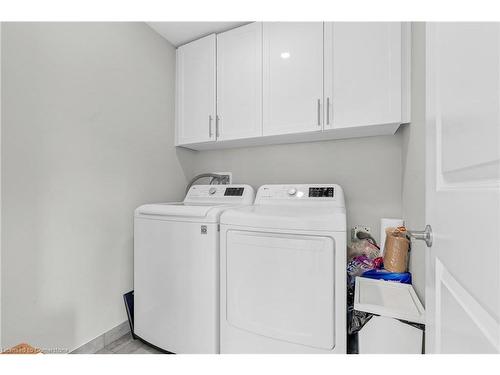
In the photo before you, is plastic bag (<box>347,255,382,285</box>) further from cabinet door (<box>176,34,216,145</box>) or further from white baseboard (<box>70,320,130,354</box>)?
white baseboard (<box>70,320,130,354</box>)

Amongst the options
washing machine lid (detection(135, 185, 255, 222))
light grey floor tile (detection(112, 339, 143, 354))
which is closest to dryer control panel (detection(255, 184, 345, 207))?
washing machine lid (detection(135, 185, 255, 222))

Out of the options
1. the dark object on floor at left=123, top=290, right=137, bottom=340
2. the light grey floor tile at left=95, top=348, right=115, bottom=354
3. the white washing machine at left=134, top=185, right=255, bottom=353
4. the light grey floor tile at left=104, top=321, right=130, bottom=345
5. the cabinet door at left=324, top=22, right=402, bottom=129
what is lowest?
the light grey floor tile at left=95, top=348, right=115, bottom=354

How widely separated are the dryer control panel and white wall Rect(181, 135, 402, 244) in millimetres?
224

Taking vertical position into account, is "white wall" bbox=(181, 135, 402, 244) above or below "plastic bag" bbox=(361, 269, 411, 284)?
above

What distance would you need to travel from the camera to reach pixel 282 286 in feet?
4.03

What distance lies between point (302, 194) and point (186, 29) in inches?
65.2

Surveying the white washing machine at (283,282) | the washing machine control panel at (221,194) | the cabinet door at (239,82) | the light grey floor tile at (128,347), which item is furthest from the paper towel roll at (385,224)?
the light grey floor tile at (128,347)

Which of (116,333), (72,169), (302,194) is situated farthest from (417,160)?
(116,333)

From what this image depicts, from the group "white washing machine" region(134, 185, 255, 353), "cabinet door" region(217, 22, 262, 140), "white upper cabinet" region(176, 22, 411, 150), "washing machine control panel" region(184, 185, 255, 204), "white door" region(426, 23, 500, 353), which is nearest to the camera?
"white door" region(426, 23, 500, 353)

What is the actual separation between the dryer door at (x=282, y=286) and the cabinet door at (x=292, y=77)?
871 mm

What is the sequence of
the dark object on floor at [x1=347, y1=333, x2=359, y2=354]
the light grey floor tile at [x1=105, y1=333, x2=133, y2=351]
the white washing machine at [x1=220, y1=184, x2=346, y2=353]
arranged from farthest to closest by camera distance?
the light grey floor tile at [x1=105, y1=333, x2=133, y2=351] → the dark object on floor at [x1=347, y1=333, x2=359, y2=354] → the white washing machine at [x1=220, y1=184, x2=346, y2=353]

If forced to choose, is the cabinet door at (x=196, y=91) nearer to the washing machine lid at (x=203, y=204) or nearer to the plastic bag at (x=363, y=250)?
the washing machine lid at (x=203, y=204)

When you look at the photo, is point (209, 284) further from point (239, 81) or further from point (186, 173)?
point (239, 81)

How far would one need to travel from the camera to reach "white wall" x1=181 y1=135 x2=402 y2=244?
1.79 m
